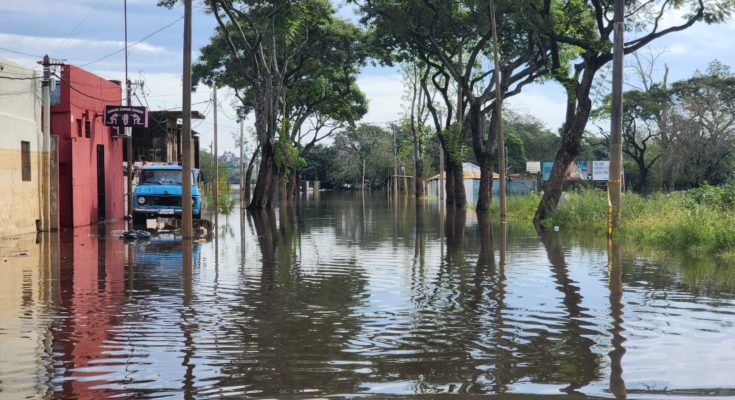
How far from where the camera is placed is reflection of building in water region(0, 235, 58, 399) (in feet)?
21.1

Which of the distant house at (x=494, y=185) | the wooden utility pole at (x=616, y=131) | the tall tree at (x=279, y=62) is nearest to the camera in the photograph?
the wooden utility pole at (x=616, y=131)

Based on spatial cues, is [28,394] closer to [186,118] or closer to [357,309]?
[357,309]

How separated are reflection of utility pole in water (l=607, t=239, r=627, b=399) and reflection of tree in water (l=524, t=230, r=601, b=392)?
6.3 inches

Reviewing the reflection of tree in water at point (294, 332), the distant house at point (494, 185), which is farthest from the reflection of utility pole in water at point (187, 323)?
the distant house at point (494, 185)

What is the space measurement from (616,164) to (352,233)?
8.51 meters

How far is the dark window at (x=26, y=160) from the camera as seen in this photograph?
25688mm

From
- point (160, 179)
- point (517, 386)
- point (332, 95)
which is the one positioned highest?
point (332, 95)

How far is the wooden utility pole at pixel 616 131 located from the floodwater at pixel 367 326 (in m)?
5.15

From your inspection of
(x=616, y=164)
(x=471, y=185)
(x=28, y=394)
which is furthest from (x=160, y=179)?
(x=471, y=185)

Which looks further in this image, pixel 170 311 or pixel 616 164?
pixel 616 164

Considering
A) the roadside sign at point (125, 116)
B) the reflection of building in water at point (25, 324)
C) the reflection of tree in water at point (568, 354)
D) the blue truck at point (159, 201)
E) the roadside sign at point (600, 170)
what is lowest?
the reflection of tree in water at point (568, 354)

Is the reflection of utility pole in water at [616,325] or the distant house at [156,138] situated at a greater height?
the distant house at [156,138]

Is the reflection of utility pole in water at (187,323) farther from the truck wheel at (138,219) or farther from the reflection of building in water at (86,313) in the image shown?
the truck wheel at (138,219)

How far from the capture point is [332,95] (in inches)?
2217
